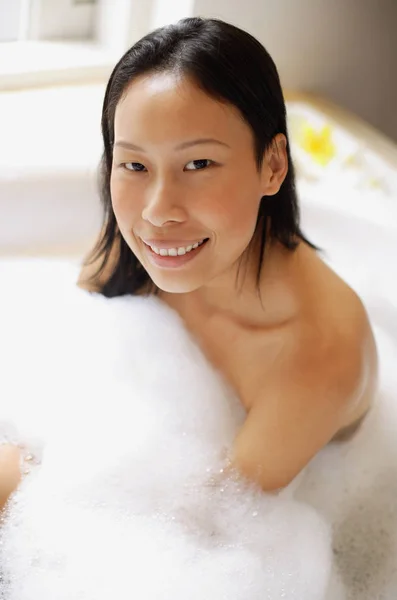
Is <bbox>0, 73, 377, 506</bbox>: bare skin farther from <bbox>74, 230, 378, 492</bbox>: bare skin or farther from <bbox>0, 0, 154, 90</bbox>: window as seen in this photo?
<bbox>0, 0, 154, 90</bbox>: window

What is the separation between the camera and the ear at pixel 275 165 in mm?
976

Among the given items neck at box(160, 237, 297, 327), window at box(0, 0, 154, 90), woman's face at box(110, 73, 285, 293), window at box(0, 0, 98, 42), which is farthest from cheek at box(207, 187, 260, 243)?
window at box(0, 0, 98, 42)

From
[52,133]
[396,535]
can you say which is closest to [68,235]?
[52,133]

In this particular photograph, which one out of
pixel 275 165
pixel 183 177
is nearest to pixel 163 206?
pixel 183 177

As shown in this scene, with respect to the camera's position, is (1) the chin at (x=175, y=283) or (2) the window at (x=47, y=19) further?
(2) the window at (x=47, y=19)

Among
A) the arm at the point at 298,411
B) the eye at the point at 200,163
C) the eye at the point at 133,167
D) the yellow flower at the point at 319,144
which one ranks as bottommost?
the arm at the point at 298,411

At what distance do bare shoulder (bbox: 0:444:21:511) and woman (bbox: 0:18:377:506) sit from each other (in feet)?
0.95

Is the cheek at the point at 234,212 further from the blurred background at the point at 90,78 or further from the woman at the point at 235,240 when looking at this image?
the blurred background at the point at 90,78

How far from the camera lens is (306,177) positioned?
164 cm

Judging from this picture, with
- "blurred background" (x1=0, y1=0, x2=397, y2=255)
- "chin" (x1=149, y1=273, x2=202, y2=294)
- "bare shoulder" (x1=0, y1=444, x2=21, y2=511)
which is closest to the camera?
"chin" (x1=149, y1=273, x2=202, y2=294)

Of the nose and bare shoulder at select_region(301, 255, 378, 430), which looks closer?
the nose

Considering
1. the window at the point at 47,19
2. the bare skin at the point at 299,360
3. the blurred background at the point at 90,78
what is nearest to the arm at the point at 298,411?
the bare skin at the point at 299,360

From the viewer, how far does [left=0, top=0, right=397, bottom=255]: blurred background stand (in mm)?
1609

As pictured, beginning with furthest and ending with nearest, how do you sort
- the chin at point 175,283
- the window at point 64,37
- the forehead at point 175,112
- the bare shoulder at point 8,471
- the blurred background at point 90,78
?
the window at point 64,37 → the blurred background at point 90,78 → the bare shoulder at point 8,471 → the chin at point 175,283 → the forehead at point 175,112
